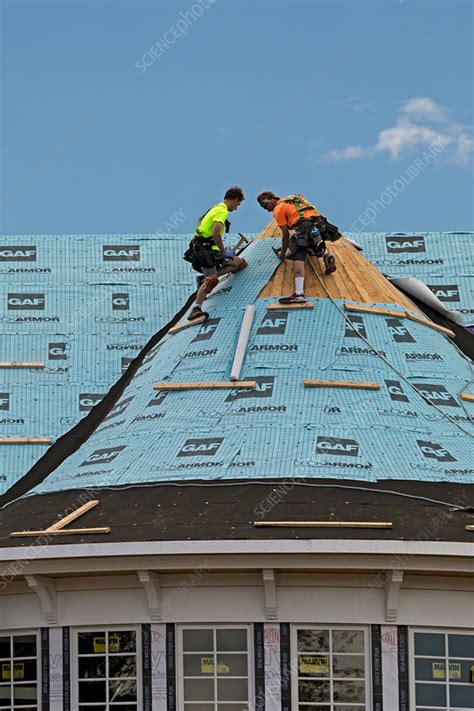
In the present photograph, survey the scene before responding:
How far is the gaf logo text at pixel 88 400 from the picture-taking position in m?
20.7

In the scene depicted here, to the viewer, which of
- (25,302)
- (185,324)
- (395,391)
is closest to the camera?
(395,391)

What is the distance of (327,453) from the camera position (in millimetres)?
16562

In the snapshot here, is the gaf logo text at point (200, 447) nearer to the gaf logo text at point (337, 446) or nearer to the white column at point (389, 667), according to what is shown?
the gaf logo text at point (337, 446)

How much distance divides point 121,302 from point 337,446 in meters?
7.11

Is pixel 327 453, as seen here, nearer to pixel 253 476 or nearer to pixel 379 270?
pixel 253 476

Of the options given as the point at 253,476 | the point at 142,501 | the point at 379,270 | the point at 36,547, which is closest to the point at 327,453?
the point at 253,476

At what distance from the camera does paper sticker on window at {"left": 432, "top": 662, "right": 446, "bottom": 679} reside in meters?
14.7

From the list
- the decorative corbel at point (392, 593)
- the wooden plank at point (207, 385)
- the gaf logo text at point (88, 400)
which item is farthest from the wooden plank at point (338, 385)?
the gaf logo text at point (88, 400)

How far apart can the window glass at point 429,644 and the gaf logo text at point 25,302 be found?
1022 centimetres

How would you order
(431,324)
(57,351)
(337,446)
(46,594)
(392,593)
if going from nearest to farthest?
(392,593) < (46,594) < (337,446) < (431,324) < (57,351)

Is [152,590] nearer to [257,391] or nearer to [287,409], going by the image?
[287,409]

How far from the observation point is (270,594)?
14.7 metres

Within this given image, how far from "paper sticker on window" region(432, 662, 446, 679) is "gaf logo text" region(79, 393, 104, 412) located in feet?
26.3

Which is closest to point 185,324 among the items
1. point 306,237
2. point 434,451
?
point 306,237
